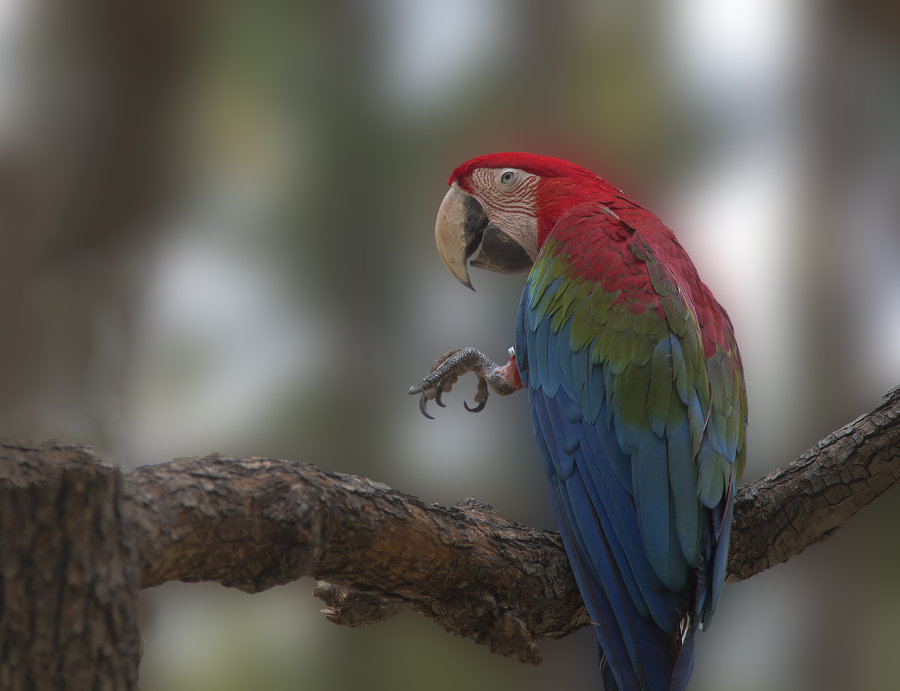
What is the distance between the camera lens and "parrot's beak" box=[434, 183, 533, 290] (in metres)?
1.93

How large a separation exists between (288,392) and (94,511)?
1687 mm

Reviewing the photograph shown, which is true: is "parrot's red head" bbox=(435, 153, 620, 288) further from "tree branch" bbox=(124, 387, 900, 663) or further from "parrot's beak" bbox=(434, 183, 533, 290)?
"tree branch" bbox=(124, 387, 900, 663)

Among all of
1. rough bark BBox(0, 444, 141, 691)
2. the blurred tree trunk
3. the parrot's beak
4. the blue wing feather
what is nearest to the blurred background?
the blurred tree trunk

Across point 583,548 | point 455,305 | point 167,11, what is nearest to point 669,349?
point 583,548

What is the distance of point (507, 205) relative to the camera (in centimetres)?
188

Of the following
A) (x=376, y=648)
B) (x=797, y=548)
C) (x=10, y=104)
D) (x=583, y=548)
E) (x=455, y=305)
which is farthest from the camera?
(x=455, y=305)

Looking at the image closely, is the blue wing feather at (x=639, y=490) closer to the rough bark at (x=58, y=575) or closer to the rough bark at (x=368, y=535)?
the rough bark at (x=368, y=535)

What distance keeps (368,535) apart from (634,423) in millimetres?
545

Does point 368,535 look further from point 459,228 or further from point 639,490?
point 459,228

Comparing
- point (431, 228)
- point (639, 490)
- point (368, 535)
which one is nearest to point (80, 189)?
point (368, 535)

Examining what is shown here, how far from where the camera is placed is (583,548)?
1326mm

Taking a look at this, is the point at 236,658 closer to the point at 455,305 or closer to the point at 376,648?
the point at 376,648

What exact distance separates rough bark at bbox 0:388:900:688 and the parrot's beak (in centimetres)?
76

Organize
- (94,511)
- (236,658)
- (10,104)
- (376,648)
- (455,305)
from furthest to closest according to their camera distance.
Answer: (455,305) → (376,648) → (236,658) → (10,104) → (94,511)
